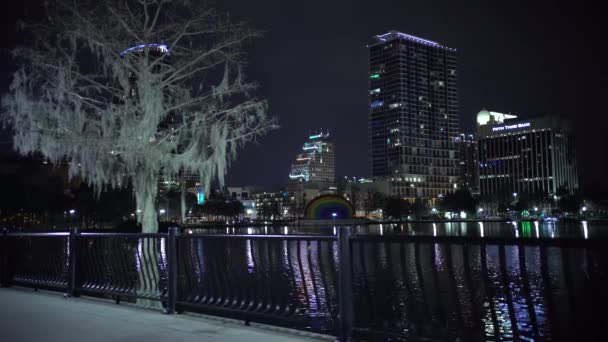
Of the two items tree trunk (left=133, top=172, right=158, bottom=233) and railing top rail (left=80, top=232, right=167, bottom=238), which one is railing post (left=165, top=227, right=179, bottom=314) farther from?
tree trunk (left=133, top=172, right=158, bottom=233)

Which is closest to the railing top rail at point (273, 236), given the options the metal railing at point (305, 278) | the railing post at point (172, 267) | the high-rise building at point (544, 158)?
the metal railing at point (305, 278)

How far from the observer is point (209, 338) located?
6230 mm

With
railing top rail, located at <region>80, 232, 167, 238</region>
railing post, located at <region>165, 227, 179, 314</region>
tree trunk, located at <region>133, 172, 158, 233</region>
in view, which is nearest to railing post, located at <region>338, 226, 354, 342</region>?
railing post, located at <region>165, 227, 179, 314</region>

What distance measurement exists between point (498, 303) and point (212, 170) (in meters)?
8.58

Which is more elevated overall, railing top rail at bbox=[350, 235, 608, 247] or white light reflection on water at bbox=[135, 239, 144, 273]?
railing top rail at bbox=[350, 235, 608, 247]

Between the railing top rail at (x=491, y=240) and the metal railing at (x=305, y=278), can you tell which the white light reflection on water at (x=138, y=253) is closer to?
the metal railing at (x=305, y=278)

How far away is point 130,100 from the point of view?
11.8 meters

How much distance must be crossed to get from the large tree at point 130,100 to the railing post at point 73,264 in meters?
2.01

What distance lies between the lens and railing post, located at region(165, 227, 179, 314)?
7.89 metres

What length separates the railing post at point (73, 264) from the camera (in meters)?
9.73

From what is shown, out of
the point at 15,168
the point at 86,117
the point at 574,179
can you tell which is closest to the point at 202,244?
the point at 86,117

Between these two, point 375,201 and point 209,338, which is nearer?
point 209,338

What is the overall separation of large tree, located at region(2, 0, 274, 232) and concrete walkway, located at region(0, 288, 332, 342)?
3.94 meters

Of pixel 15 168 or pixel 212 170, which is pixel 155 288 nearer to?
pixel 212 170
